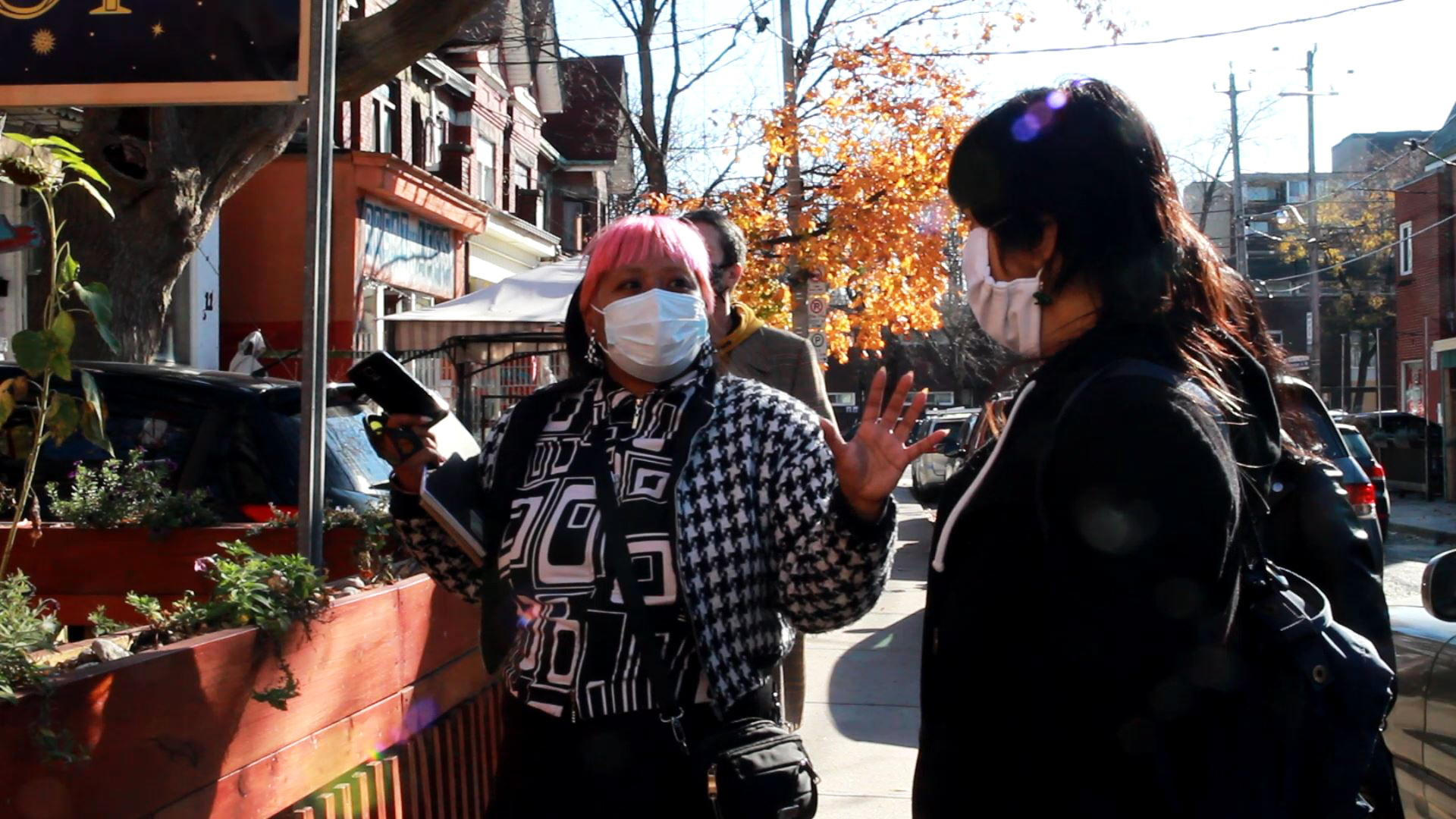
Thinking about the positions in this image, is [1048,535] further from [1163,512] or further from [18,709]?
[18,709]

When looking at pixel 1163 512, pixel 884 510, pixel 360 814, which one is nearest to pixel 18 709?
pixel 360 814

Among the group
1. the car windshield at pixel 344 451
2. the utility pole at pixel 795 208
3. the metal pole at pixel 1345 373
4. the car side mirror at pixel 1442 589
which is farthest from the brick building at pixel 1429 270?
the car side mirror at pixel 1442 589

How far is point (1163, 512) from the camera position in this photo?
147 cm

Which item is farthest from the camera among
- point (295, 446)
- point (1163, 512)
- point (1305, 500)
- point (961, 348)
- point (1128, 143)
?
point (961, 348)

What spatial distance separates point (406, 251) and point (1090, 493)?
64.8ft

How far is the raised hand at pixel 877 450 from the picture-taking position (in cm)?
214

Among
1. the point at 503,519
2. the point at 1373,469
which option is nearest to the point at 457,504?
the point at 503,519

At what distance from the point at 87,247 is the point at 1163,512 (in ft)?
19.7

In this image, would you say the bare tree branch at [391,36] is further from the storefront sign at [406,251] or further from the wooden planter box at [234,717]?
the storefront sign at [406,251]

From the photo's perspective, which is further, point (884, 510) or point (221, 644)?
point (221, 644)

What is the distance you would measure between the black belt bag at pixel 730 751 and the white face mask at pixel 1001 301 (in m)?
0.78

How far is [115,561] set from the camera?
4211 mm

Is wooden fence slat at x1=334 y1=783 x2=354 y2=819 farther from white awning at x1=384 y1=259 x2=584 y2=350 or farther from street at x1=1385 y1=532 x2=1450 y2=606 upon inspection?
street at x1=1385 y1=532 x2=1450 y2=606

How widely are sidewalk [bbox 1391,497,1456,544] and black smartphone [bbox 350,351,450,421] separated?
1872cm
